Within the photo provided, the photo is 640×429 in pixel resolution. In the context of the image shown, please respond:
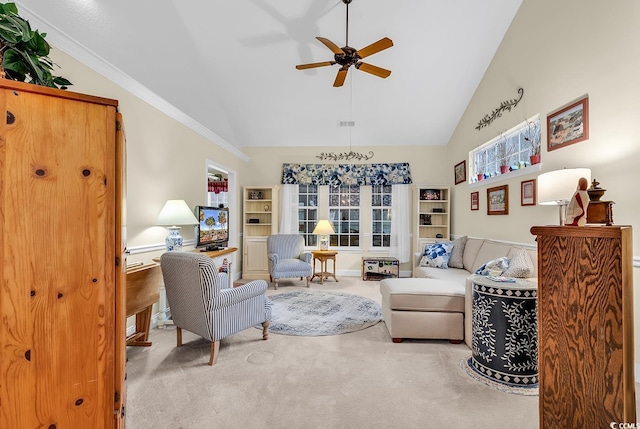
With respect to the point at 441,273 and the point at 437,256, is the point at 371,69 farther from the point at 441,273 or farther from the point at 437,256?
the point at 437,256

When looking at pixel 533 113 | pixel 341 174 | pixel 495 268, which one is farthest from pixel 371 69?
pixel 341 174

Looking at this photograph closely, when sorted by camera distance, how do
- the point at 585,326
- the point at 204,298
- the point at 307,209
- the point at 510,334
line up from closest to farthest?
the point at 585,326 < the point at 510,334 < the point at 204,298 < the point at 307,209

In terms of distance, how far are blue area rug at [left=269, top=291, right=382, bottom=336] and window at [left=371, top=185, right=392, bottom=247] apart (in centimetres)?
195

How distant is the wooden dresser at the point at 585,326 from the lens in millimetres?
1384

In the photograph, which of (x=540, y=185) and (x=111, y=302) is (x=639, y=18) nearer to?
(x=540, y=185)

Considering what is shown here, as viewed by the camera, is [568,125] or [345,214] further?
[345,214]

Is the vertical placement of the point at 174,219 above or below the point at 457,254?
above

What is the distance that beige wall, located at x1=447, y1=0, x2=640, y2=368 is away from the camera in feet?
7.18

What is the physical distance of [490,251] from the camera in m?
3.88

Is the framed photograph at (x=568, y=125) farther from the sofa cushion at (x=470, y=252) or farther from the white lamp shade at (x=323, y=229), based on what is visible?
the white lamp shade at (x=323, y=229)

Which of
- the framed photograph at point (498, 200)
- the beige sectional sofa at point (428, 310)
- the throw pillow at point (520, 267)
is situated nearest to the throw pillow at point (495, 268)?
the throw pillow at point (520, 267)

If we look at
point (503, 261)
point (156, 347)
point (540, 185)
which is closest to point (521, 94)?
point (540, 185)

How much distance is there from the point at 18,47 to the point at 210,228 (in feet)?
10.3

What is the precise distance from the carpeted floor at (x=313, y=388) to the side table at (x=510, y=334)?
0.18m
